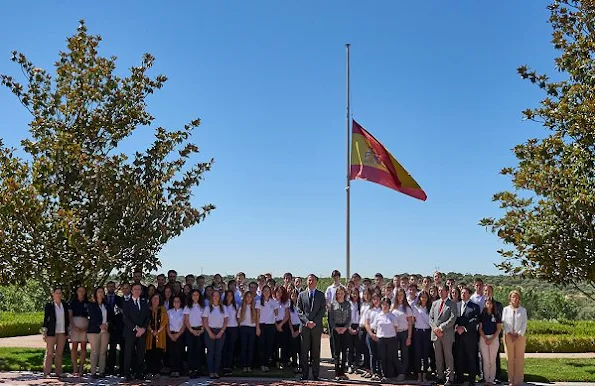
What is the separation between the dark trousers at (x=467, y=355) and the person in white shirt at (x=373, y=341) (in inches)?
61.5

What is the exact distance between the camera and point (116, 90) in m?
15.5

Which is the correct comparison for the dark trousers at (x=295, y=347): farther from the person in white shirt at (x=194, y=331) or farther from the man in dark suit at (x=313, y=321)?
the person in white shirt at (x=194, y=331)

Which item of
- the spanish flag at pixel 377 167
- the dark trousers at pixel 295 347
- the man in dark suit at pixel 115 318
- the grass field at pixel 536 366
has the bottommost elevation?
the grass field at pixel 536 366

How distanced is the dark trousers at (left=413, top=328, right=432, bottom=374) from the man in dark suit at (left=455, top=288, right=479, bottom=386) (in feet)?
2.24

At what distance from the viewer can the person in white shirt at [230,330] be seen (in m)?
13.3

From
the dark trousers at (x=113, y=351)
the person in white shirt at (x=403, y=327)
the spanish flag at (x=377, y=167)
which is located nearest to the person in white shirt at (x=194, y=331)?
the dark trousers at (x=113, y=351)

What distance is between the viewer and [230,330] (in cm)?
1330

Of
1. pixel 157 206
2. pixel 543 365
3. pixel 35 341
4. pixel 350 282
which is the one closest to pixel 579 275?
pixel 543 365

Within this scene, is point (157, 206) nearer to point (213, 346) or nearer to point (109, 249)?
point (109, 249)

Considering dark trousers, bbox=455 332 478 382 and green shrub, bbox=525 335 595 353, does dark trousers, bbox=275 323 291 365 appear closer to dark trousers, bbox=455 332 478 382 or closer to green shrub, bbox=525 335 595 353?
dark trousers, bbox=455 332 478 382

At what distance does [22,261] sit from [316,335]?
6412 millimetres

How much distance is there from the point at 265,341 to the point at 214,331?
1.23m

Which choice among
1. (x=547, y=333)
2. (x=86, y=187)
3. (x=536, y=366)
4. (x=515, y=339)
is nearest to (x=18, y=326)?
(x=86, y=187)

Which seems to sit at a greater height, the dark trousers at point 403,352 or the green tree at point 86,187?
the green tree at point 86,187
